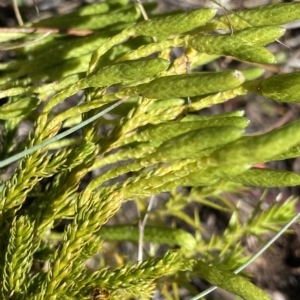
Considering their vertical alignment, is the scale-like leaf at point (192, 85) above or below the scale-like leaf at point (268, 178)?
above

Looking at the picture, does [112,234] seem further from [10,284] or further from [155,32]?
[155,32]

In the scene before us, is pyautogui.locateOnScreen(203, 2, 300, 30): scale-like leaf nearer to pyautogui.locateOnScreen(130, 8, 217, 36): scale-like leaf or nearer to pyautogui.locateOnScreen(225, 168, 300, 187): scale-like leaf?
pyautogui.locateOnScreen(130, 8, 217, 36): scale-like leaf

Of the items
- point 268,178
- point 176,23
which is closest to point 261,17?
point 176,23

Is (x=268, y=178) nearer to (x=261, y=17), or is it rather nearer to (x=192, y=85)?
(x=192, y=85)

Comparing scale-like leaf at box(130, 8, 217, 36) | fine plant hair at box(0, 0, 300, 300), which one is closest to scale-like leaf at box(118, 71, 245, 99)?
fine plant hair at box(0, 0, 300, 300)

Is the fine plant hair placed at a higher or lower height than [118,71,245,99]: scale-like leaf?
lower

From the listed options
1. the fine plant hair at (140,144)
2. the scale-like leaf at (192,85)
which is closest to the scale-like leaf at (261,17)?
the fine plant hair at (140,144)

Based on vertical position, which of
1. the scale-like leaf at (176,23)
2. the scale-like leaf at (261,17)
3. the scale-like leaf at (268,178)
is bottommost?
the scale-like leaf at (268,178)

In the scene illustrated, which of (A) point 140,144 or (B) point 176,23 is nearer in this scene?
(B) point 176,23

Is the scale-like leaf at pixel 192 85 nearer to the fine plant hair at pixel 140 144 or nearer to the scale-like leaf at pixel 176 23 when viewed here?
the fine plant hair at pixel 140 144

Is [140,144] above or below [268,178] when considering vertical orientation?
below

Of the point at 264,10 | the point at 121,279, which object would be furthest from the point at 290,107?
the point at 121,279

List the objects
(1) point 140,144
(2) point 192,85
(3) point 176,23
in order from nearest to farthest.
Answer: (2) point 192,85
(3) point 176,23
(1) point 140,144
